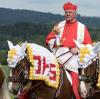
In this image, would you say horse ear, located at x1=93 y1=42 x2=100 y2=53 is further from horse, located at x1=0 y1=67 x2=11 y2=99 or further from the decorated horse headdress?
horse, located at x1=0 y1=67 x2=11 y2=99

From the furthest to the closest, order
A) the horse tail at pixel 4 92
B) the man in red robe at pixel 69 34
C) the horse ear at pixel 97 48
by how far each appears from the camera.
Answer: the man in red robe at pixel 69 34, the horse tail at pixel 4 92, the horse ear at pixel 97 48

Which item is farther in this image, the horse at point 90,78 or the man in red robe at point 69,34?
the man in red robe at point 69,34

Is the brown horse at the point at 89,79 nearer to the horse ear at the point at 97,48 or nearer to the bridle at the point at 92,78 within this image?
the bridle at the point at 92,78

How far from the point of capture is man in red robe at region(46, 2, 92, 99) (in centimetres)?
1365

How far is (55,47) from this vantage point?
13867mm

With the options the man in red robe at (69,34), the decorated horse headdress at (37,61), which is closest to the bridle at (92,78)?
the decorated horse headdress at (37,61)

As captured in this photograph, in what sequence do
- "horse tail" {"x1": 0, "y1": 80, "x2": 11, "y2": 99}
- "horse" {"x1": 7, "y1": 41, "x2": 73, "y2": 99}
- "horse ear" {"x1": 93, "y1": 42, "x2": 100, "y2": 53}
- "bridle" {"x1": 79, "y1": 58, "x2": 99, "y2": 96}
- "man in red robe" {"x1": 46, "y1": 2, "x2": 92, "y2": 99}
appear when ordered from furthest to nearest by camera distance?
"man in red robe" {"x1": 46, "y1": 2, "x2": 92, "y2": 99} → "horse tail" {"x1": 0, "y1": 80, "x2": 11, "y2": 99} → "horse" {"x1": 7, "y1": 41, "x2": 73, "y2": 99} → "horse ear" {"x1": 93, "y1": 42, "x2": 100, "y2": 53} → "bridle" {"x1": 79, "y1": 58, "x2": 99, "y2": 96}

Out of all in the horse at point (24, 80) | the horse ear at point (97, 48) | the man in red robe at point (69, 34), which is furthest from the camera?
the man in red robe at point (69, 34)

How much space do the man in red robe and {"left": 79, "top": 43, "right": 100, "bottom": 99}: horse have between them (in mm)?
1778

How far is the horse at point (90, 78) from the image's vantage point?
1150cm

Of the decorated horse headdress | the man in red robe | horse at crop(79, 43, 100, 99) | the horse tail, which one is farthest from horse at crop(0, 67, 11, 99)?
horse at crop(79, 43, 100, 99)

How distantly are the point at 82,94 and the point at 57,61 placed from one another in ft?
4.61

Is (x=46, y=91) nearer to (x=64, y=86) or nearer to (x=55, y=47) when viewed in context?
(x=64, y=86)

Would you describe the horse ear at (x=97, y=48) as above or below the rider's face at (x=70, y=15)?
below
